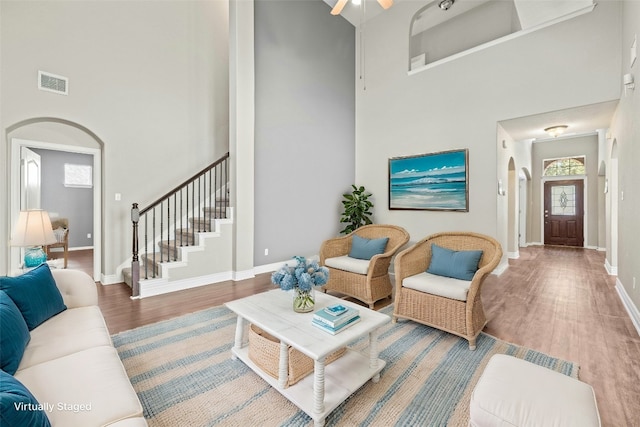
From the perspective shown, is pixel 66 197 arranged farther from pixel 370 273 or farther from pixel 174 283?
pixel 370 273

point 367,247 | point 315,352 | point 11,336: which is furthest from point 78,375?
point 367,247

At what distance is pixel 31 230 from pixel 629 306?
6047mm

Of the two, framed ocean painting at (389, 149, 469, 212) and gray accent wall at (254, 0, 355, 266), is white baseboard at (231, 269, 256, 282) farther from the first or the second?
framed ocean painting at (389, 149, 469, 212)

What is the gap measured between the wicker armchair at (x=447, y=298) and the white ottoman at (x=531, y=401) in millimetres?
1086

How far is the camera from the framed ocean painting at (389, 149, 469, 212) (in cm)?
452

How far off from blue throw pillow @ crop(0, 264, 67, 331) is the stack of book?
1735 mm

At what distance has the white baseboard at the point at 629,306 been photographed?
2.72 m

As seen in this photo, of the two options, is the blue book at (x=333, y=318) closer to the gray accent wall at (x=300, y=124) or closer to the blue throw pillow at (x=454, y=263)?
the blue throw pillow at (x=454, y=263)

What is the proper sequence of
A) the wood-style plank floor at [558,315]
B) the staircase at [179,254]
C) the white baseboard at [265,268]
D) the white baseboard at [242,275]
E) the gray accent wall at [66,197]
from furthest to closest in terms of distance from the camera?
the gray accent wall at [66,197]
the white baseboard at [265,268]
the white baseboard at [242,275]
the staircase at [179,254]
the wood-style plank floor at [558,315]

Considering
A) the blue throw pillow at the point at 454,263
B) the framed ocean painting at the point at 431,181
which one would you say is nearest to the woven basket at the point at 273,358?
the blue throw pillow at the point at 454,263

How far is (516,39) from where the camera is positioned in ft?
13.3

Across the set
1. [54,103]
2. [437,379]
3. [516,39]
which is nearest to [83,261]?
[54,103]

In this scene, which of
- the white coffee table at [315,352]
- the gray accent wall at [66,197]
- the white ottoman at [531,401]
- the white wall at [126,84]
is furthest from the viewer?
the gray accent wall at [66,197]

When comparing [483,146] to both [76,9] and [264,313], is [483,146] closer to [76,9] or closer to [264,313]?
[264,313]
